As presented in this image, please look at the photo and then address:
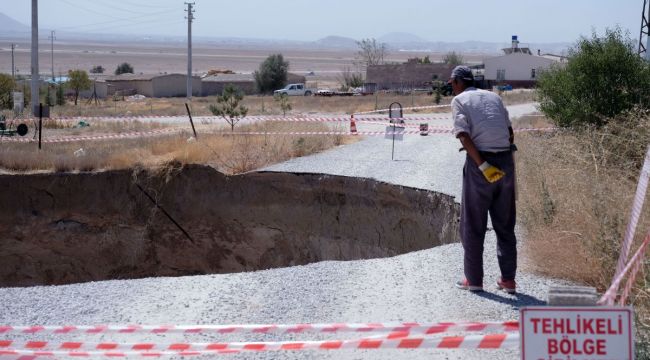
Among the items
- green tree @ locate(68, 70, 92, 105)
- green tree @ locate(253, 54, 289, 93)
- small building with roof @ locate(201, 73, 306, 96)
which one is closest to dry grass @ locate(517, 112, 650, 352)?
green tree @ locate(68, 70, 92, 105)

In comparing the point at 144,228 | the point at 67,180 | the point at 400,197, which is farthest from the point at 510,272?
the point at 67,180

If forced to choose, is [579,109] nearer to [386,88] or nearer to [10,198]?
[10,198]

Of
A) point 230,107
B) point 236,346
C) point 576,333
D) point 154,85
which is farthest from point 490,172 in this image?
point 154,85

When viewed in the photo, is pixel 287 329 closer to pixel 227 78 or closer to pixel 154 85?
pixel 154 85

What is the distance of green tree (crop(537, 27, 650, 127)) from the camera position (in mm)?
18797

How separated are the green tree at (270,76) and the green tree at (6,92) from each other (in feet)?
125

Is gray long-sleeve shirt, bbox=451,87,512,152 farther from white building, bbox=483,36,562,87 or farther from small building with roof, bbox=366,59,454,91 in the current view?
small building with roof, bbox=366,59,454,91

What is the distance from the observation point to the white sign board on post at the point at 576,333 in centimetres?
437

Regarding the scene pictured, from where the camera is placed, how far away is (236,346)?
19.7 feet

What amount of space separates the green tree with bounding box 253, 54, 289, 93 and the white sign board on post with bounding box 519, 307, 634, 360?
8624cm

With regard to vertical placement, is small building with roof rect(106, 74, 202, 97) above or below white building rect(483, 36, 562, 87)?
below

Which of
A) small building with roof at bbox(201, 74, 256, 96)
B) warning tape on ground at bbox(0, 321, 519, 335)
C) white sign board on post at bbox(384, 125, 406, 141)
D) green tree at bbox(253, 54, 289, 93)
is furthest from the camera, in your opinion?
green tree at bbox(253, 54, 289, 93)

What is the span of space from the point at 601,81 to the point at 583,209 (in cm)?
1187

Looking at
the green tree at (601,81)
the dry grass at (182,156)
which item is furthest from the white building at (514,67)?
the dry grass at (182,156)
